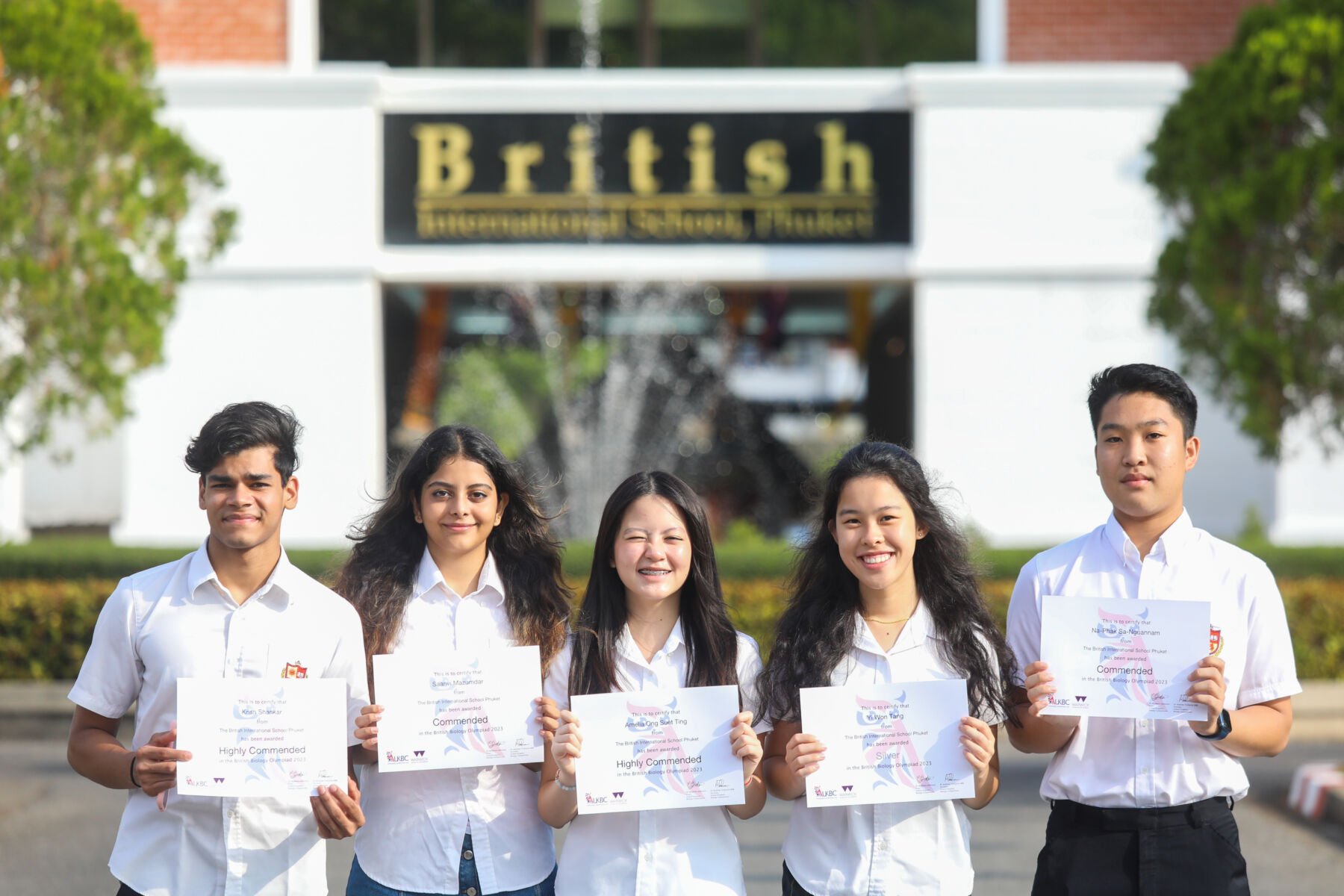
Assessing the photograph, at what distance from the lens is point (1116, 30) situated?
12.3 m

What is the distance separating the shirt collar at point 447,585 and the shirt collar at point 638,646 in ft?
1.07

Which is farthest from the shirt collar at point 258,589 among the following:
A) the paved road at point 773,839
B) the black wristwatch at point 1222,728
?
the paved road at point 773,839

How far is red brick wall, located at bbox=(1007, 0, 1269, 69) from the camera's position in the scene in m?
12.3

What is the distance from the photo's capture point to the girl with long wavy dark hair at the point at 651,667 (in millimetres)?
2945

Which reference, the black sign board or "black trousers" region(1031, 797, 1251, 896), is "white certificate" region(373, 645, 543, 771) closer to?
"black trousers" region(1031, 797, 1251, 896)

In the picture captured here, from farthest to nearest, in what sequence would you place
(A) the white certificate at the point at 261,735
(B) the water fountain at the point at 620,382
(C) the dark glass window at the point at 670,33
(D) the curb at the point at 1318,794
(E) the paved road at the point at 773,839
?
(B) the water fountain at the point at 620,382 → (C) the dark glass window at the point at 670,33 → (D) the curb at the point at 1318,794 → (E) the paved road at the point at 773,839 → (A) the white certificate at the point at 261,735

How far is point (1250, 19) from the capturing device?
24.5 feet

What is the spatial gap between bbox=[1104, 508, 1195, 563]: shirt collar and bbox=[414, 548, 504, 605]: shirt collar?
4.80 ft

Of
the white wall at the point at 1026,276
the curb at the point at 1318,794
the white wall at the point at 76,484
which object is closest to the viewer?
the curb at the point at 1318,794

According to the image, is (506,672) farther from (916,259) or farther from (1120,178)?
(1120,178)

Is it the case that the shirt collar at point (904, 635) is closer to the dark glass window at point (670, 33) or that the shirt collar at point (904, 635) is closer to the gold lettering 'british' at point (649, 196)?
the gold lettering 'british' at point (649, 196)

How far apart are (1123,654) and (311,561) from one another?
7.58 m

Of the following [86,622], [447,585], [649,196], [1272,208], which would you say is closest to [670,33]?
[649,196]

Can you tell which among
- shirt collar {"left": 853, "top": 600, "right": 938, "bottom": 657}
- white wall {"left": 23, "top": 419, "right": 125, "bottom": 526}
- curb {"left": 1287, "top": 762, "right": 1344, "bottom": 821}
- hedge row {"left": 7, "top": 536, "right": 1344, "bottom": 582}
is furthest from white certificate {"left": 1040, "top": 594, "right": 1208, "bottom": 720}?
white wall {"left": 23, "top": 419, "right": 125, "bottom": 526}
